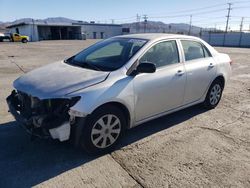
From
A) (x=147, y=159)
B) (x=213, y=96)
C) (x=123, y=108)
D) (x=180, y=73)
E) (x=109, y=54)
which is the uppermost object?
(x=109, y=54)

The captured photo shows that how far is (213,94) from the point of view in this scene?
211 inches

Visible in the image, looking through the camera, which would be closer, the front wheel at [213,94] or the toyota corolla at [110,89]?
the toyota corolla at [110,89]

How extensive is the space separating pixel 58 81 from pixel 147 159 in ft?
5.42

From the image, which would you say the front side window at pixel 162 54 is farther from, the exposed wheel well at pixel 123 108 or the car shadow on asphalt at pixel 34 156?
the car shadow on asphalt at pixel 34 156

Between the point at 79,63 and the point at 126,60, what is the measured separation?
0.92 m

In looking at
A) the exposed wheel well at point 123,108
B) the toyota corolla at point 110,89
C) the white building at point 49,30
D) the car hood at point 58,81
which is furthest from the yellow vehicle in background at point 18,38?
the exposed wheel well at point 123,108

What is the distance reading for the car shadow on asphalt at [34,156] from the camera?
118 inches

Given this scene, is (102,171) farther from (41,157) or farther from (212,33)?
(212,33)

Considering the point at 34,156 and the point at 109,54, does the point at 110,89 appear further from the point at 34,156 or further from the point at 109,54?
the point at 34,156

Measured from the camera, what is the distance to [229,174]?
313 centimetres

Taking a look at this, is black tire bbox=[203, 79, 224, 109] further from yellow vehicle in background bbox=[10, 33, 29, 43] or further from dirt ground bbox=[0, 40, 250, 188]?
yellow vehicle in background bbox=[10, 33, 29, 43]

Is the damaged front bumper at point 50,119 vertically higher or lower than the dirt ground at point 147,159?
higher

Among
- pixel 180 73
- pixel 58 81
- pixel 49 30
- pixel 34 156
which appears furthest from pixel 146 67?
pixel 49 30

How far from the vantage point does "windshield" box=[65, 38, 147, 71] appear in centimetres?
383
